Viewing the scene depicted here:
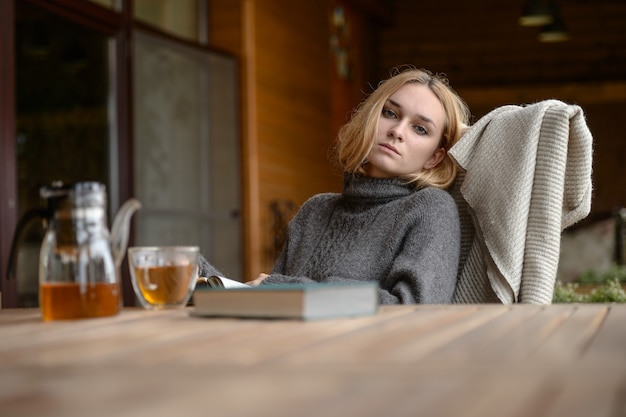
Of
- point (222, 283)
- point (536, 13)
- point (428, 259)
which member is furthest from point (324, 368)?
point (536, 13)

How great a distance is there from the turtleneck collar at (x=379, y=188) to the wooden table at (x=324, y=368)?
112 cm

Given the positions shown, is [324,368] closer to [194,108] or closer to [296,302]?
[296,302]

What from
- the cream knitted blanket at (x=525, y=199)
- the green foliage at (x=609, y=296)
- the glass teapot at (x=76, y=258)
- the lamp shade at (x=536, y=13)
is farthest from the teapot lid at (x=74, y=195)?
the lamp shade at (x=536, y=13)

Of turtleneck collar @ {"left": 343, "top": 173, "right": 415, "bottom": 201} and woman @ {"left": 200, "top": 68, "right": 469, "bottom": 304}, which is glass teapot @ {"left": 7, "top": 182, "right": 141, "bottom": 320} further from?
turtleneck collar @ {"left": 343, "top": 173, "right": 415, "bottom": 201}

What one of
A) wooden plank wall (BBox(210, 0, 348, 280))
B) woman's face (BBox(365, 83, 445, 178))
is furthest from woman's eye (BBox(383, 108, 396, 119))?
wooden plank wall (BBox(210, 0, 348, 280))

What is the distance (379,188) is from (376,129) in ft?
0.46

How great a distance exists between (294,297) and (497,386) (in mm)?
520

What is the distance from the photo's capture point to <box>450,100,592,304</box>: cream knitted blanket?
214 centimetres

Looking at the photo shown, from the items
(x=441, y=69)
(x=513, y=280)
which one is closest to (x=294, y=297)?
(x=513, y=280)

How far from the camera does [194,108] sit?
616 cm

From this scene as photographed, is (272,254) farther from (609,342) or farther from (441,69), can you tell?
(609,342)

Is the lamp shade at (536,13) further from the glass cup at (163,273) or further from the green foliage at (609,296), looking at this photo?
the glass cup at (163,273)

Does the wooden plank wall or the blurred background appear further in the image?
the wooden plank wall

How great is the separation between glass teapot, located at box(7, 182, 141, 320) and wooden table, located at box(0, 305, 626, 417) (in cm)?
14
